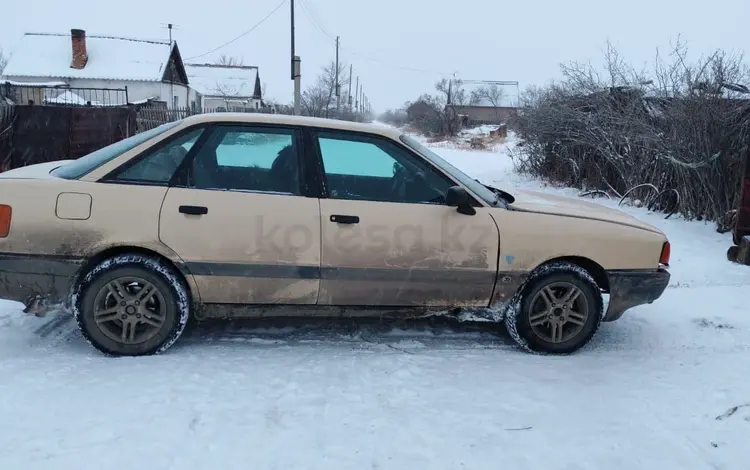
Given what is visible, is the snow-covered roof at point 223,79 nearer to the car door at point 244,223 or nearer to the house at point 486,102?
the house at point 486,102

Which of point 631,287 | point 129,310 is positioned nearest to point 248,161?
point 129,310

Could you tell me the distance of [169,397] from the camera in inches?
129

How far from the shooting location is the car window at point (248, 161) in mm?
3896

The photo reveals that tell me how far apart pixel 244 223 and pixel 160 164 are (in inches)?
27.2

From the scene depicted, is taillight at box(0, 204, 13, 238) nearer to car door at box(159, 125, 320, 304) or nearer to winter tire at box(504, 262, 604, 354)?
car door at box(159, 125, 320, 304)

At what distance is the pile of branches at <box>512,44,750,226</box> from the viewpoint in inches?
320

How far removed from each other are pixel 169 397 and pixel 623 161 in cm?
955

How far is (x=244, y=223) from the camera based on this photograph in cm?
382

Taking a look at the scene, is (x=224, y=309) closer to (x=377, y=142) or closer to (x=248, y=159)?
(x=248, y=159)

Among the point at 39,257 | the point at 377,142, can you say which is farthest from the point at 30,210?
the point at 377,142

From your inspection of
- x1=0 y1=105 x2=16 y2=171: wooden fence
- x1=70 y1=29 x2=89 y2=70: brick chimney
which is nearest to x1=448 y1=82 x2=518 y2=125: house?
x1=70 y1=29 x2=89 y2=70: brick chimney

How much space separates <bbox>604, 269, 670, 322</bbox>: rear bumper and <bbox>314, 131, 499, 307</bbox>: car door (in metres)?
0.92

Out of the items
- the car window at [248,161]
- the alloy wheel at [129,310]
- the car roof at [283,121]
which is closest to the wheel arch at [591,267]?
the car roof at [283,121]

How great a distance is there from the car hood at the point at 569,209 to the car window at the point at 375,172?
0.65m
